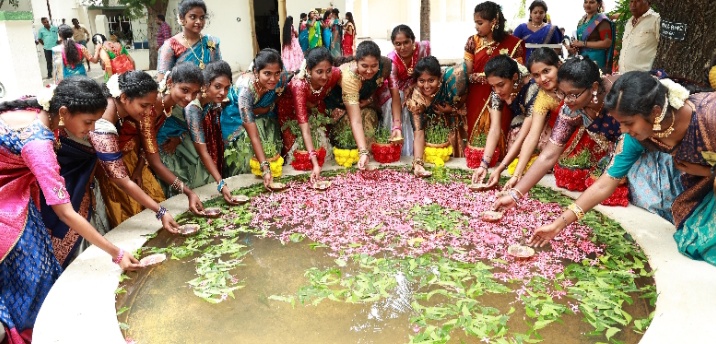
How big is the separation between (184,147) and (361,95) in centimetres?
162

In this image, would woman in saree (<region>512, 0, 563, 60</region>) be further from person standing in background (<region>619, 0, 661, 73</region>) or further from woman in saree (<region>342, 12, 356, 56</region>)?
woman in saree (<region>342, 12, 356, 56</region>)

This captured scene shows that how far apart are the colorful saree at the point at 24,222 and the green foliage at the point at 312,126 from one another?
210 cm

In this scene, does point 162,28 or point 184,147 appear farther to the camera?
point 162,28

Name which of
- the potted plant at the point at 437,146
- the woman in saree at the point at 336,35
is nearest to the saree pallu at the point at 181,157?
the potted plant at the point at 437,146

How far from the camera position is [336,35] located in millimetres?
11844

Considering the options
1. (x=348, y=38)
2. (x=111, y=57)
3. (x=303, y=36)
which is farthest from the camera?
(x=348, y=38)

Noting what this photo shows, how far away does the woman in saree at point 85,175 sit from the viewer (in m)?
3.08

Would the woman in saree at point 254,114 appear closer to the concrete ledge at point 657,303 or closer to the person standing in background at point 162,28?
the concrete ledge at point 657,303

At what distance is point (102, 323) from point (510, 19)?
16.0m

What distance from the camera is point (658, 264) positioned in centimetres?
282

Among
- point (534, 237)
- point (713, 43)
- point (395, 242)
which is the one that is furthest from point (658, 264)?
point (713, 43)

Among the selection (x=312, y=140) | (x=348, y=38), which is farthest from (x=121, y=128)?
(x=348, y=38)

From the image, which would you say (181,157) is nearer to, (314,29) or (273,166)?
(273,166)

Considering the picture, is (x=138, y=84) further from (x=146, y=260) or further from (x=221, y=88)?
(x=146, y=260)
